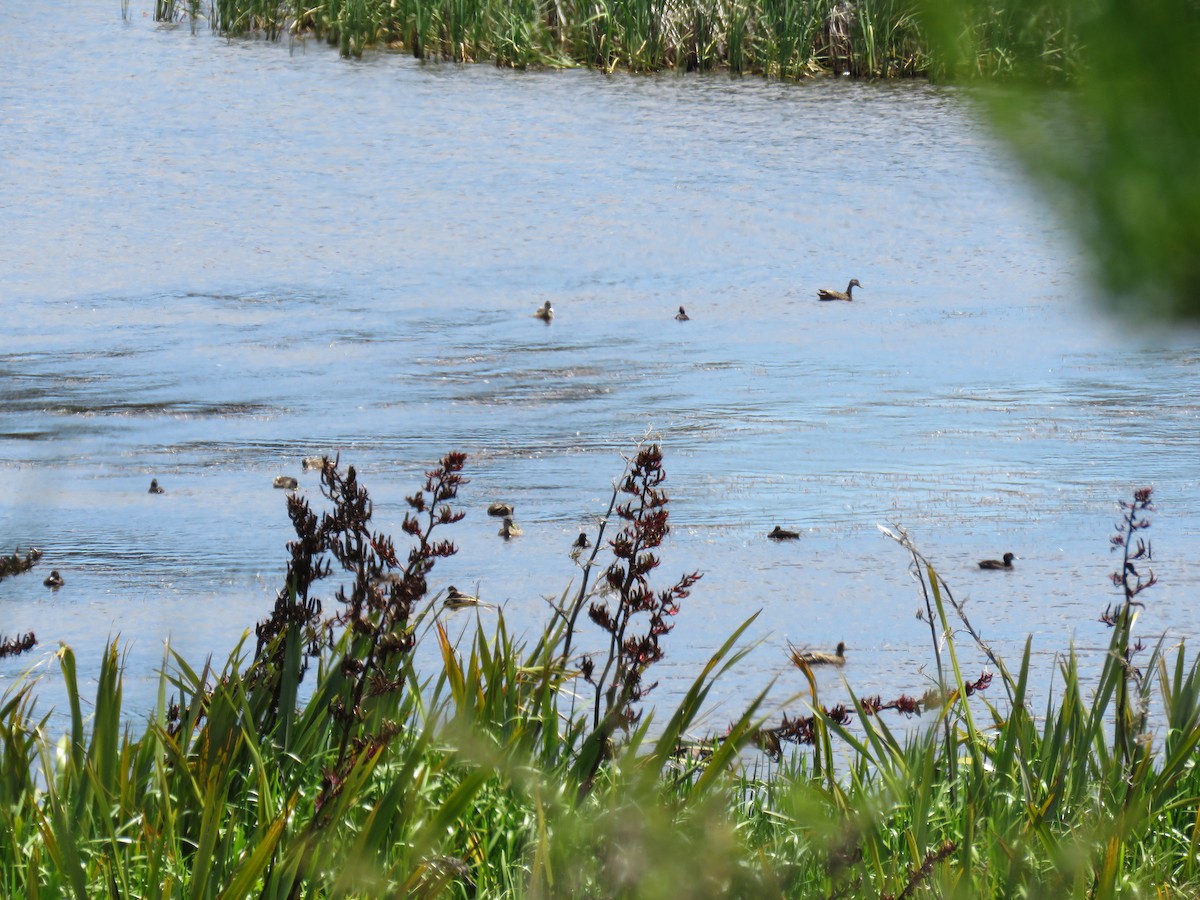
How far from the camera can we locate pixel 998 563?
5824 millimetres

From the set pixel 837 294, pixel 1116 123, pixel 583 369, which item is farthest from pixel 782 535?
pixel 1116 123

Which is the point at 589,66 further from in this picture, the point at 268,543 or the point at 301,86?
the point at 268,543

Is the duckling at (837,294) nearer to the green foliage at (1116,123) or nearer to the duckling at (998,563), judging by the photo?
the duckling at (998,563)

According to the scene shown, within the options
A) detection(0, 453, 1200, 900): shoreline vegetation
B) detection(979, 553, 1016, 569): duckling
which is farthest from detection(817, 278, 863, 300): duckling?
detection(0, 453, 1200, 900): shoreline vegetation

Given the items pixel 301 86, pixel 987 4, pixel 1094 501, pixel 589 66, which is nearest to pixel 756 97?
pixel 589 66

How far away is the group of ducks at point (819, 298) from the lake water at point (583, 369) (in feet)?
0.40

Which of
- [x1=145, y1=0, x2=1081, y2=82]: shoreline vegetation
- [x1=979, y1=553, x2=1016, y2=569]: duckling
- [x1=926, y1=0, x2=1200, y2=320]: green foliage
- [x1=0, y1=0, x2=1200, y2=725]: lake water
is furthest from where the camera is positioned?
[x1=145, y1=0, x2=1081, y2=82]: shoreline vegetation

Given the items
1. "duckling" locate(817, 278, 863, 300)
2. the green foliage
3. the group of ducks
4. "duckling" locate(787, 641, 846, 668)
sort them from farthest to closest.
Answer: "duckling" locate(817, 278, 863, 300), the group of ducks, "duckling" locate(787, 641, 846, 668), the green foliage

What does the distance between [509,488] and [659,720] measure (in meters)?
2.44

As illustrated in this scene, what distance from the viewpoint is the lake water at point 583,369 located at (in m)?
5.52

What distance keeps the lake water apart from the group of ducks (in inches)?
4.8

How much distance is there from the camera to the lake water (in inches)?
217

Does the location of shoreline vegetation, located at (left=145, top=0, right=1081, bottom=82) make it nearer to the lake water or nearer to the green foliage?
the lake water

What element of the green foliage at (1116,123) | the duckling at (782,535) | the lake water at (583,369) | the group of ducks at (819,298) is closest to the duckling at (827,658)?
the lake water at (583,369)
